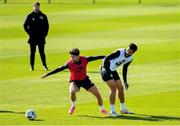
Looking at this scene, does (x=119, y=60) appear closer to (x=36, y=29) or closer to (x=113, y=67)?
(x=113, y=67)

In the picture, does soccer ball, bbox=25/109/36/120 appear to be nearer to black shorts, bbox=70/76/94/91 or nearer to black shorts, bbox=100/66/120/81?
black shorts, bbox=70/76/94/91

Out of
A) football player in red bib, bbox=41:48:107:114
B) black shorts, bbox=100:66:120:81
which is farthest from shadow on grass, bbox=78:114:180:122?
black shorts, bbox=100:66:120:81

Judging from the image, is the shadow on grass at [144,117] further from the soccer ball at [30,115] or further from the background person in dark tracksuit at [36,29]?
the background person in dark tracksuit at [36,29]

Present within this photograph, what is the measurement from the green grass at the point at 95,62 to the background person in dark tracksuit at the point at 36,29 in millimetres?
694

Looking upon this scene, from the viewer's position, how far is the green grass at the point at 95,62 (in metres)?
18.5

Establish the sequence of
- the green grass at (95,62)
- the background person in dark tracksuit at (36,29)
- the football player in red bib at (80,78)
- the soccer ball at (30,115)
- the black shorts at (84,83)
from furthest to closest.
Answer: the background person in dark tracksuit at (36,29), the green grass at (95,62), the black shorts at (84,83), the football player in red bib at (80,78), the soccer ball at (30,115)

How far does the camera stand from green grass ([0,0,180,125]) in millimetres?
18500

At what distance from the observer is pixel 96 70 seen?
89.6 ft

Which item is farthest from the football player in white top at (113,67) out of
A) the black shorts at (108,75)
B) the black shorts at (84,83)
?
the black shorts at (84,83)

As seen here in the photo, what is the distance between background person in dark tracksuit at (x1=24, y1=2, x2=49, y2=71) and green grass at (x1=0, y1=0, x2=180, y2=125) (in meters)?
0.69

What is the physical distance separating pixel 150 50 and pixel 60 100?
1231 centimetres

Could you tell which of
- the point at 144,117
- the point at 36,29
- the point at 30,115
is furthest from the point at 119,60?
the point at 36,29

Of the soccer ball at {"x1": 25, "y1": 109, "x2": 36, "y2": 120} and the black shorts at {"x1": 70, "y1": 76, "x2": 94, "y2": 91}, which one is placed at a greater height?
the black shorts at {"x1": 70, "y1": 76, "x2": 94, "y2": 91}

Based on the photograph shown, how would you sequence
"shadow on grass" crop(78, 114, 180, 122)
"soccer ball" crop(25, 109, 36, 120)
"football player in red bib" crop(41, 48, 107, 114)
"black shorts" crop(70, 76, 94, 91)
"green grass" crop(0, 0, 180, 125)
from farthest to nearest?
"green grass" crop(0, 0, 180, 125)
"black shorts" crop(70, 76, 94, 91)
"football player in red bib" crop(41, 48, 107, 114)
"shadow on grass" crop(78, 114, 180, 122)
"soccer ball" crop(25, 109, 36, 120)
